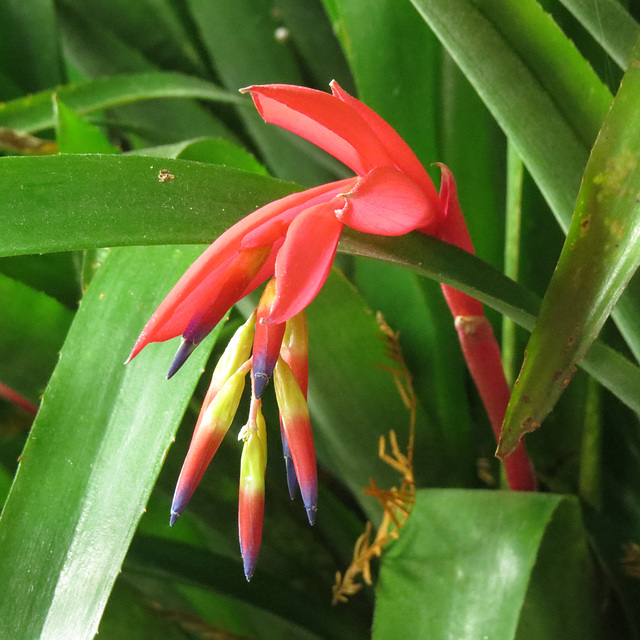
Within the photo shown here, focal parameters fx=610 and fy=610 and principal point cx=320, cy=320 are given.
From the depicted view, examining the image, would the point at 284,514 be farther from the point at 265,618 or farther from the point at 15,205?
the point at 15,205

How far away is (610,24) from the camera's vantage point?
1.15ft

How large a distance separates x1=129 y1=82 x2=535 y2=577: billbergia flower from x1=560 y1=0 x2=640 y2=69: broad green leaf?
16cm

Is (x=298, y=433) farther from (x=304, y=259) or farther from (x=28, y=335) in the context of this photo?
(x=28, y=335)

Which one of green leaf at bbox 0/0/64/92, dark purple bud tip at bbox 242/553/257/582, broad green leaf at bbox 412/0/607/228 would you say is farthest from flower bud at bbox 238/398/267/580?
green leaf at bbox 0/0/64/92

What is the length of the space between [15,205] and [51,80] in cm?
56

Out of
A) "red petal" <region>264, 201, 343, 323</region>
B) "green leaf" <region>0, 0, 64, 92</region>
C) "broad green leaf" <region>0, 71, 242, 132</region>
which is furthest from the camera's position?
"green leaf" <region>0, 0, 64, 92</region>

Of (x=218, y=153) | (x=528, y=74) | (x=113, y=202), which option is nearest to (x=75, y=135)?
(x=218, y=153)

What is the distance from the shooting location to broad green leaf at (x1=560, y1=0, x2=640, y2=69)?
346 millimetres

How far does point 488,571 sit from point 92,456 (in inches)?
9.5

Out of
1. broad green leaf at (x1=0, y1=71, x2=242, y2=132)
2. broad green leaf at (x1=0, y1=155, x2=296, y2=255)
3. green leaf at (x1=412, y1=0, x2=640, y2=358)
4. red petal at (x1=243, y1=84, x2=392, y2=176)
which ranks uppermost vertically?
broad green leaf at (x1=0, y1=71, x2=242, y2=132)

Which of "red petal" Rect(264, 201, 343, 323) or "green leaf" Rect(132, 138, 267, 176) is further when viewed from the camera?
"green leaf" Rect(132, 138, 267, 176)

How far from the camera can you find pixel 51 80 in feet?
2.44

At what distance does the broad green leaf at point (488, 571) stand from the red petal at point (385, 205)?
21 cm

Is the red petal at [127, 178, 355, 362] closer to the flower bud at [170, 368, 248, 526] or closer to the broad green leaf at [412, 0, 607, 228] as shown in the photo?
the flower bud at [170, 368, 248, 526]
